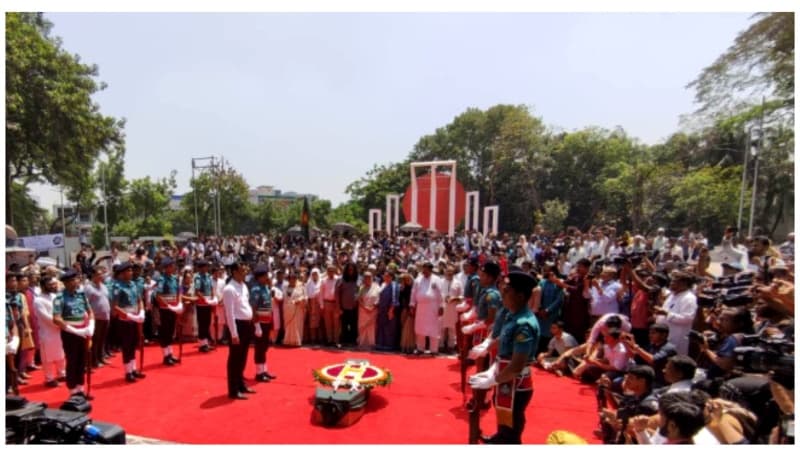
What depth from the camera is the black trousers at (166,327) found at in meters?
7.36

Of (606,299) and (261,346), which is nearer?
(261,346)

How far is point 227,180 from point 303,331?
28.9 meters

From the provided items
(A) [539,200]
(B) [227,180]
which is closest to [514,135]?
(A) [539,200]

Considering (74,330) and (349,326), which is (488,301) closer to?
(349,326)

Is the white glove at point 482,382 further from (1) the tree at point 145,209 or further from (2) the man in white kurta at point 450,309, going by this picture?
(1) the tree at point 145,209

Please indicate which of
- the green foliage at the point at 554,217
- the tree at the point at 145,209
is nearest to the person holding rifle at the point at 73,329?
the green foliage at the point at 554,217

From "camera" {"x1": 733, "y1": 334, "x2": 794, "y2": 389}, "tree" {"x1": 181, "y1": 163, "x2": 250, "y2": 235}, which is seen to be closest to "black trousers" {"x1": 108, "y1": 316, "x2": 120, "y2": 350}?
"camera" {"x1": 733, "y1": 334, "x2": 794, "y2": 389}

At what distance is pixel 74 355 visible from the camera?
5.59 meters

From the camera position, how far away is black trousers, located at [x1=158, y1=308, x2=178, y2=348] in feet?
24.1

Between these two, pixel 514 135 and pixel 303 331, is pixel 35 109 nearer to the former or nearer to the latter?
pixel 303 331

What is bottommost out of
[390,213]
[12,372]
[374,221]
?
[12,372]

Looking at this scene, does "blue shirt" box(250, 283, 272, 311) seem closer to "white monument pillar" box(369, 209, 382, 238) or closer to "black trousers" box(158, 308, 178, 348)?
"black trousers" box(158, 308, 178, 348)

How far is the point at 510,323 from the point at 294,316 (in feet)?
18.9

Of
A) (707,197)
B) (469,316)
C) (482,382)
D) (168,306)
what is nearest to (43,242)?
(168,306)
